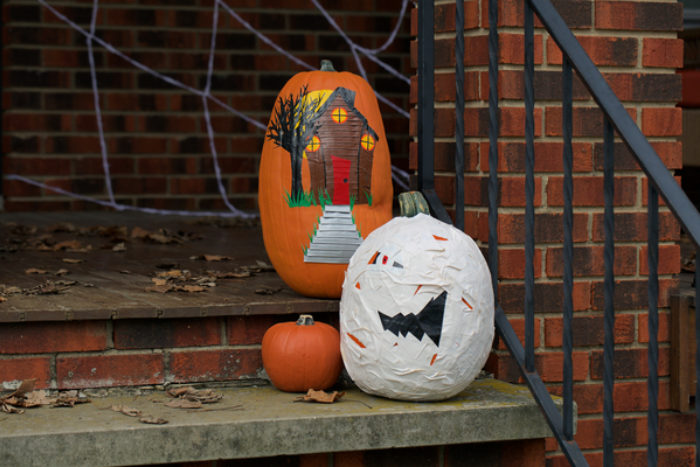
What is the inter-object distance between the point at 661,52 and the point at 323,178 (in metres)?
1.07

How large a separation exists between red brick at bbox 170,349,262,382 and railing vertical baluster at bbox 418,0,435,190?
0.76 m

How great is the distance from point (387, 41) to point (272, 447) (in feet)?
15.7

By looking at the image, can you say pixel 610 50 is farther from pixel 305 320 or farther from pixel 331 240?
pixel 305 320

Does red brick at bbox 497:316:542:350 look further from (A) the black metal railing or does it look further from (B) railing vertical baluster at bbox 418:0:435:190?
(B) railing vertical baluster at bbox 418:0:435:190

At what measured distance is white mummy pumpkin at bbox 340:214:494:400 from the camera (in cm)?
253

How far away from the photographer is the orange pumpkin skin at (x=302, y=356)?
2.69 m

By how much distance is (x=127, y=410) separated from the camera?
2.51 m

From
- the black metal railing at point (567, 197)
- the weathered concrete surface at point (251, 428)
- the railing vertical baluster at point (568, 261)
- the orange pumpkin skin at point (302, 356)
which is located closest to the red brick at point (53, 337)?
the weathered concrete surface at point (251, 428)

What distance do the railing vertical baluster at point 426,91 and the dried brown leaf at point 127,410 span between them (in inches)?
44.7

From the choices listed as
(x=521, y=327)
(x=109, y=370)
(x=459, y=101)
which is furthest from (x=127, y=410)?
(x=459, y=101)

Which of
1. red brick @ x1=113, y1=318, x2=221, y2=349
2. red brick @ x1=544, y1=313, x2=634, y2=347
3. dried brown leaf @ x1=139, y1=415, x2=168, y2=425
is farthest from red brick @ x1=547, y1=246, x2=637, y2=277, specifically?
dried brown leaf @ x1=139, y1=415, x2=168, y2=425

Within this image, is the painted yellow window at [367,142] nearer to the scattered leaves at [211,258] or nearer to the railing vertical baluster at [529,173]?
the railing vertical baluster at [529,173]

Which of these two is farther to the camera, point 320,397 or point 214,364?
point 214,364

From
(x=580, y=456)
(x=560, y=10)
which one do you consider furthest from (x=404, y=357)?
(x=560, y=10)
